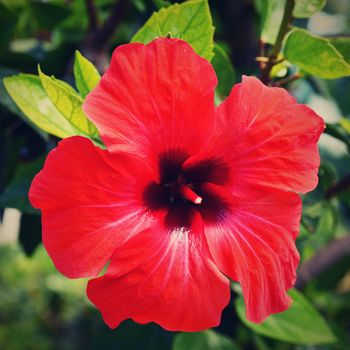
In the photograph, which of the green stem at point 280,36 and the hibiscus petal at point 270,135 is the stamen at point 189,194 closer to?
the hibiscus petal at point 270,135

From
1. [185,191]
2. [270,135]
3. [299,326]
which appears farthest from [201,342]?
[270,135]

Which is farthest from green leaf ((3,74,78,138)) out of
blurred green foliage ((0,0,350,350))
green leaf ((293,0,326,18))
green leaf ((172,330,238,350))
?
green leaf ((172,330,238,350))

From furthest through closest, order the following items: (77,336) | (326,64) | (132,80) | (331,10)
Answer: (77,336), (331,10), (326,64), (132,80)

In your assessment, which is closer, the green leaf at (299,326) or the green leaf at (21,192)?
the green leaf at (21,192)

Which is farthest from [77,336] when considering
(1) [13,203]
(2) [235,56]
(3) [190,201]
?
(3) [190,201]

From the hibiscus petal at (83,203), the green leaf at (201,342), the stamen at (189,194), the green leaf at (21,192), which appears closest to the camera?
the hibiscus petal at (83,203)

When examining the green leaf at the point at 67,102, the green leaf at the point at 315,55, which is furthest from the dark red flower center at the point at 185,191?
the green leaf at the point at 315,55

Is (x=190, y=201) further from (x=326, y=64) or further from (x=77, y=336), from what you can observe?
(x=77, y=336)
